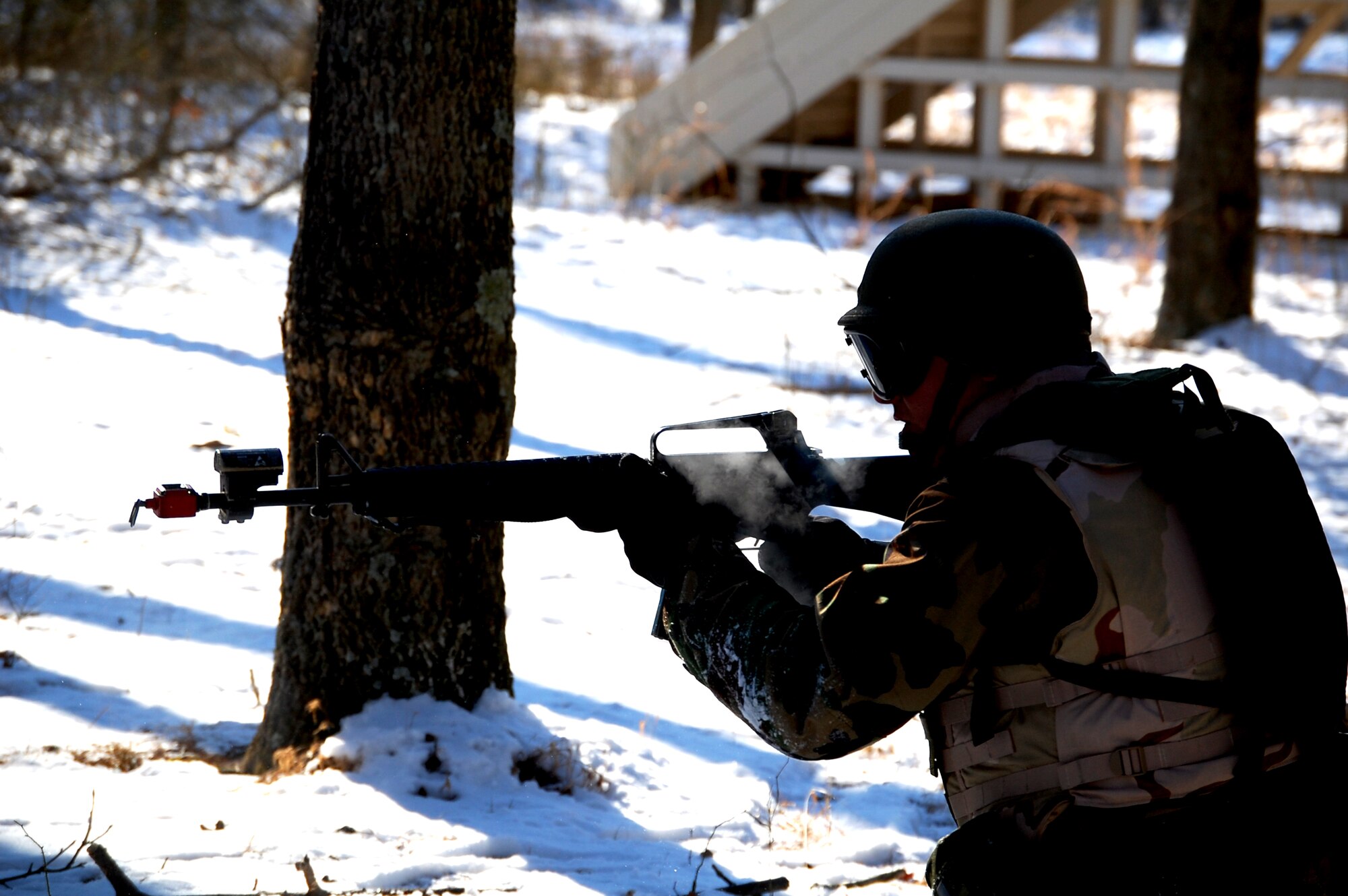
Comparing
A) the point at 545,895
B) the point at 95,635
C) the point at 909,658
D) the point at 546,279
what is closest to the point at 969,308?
the point at 909,658

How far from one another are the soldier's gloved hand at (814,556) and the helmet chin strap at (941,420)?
209 millimetres

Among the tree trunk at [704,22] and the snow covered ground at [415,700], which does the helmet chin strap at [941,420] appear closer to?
the snow covered ground at [415,700]

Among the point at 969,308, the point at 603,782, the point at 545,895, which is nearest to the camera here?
the point at 969,308

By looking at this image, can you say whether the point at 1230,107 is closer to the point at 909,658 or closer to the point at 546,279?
the point at 546,279

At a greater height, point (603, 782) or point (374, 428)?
point (374, 428)

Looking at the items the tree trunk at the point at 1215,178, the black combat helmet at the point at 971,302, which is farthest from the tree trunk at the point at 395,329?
the tree trunk at the point at 1215,178

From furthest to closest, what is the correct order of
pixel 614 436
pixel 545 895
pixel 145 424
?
pixel 614 436, pixel 145 424, pixel 545 895

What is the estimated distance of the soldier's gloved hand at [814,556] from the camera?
7.15 ft

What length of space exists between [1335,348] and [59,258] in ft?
29.4

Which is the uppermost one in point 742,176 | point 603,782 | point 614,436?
point 742,176

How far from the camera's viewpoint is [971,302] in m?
1.96

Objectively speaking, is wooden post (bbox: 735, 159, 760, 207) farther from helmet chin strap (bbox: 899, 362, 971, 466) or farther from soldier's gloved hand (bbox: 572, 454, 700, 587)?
helmet chin strap (bbox: 899, 362, 971, 466)

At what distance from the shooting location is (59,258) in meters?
8.17

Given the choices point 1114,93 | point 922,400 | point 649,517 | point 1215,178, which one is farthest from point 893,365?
point 1114,93
